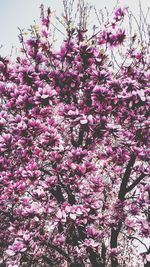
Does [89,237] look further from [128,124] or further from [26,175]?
[128,124]

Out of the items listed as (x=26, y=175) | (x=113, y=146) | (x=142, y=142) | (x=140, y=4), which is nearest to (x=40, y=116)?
(x=26, y=175)

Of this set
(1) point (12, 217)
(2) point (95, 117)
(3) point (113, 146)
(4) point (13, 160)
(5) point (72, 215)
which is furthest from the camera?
(1) point (12, 217)

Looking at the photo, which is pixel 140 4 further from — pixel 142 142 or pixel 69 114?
pixel 69 114

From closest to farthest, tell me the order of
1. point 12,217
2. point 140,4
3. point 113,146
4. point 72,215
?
point 72,215 → point 113,146 → point 12,217 → point 140,4

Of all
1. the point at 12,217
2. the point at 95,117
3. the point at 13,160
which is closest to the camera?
the point at 95,117

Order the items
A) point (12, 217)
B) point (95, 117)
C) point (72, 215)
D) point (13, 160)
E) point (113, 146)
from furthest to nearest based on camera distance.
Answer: point (12, 217) → point (113, 146) → point (13, 160) → point (95, 117) → point (72, 215)

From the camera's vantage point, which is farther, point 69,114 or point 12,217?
point 12,217

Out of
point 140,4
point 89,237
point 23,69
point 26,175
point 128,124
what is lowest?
point 89,237

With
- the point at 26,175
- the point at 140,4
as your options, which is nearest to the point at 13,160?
the point at 26,175

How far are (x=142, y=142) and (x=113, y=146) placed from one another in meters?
0.55

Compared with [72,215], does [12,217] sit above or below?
above

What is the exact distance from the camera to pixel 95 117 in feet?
15.8

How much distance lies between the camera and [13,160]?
5.21 meters

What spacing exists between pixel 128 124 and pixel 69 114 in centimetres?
149
